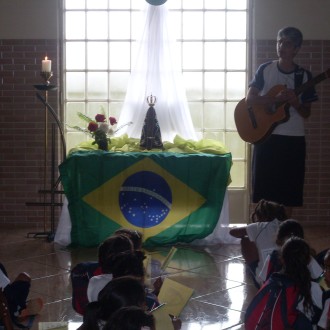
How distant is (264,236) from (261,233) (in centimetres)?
3

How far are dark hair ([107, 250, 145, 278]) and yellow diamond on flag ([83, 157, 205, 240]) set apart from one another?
2.90m

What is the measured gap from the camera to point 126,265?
311 cm

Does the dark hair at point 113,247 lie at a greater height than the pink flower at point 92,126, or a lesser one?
Answer: lesser

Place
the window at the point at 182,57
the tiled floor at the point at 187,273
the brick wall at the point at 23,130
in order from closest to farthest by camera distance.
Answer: the tiled floor at the point at 187,273 < the brick wall at the point at 23,130 < the window at the point at 182,57

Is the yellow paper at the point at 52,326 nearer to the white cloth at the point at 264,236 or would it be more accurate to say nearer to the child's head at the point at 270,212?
the white cloth at the point at 264,236

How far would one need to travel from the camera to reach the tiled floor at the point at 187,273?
4.18 meters

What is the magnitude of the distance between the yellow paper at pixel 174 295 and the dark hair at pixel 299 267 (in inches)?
24.1

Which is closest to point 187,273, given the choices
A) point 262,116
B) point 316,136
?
point 262,116

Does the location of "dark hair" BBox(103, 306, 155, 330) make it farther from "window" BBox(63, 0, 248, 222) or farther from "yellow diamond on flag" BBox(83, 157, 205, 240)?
"window" BBox(63, 0, 248, 222)

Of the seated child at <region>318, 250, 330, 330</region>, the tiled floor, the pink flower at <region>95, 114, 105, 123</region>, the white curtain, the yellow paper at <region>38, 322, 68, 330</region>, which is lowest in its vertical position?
the tiled floor

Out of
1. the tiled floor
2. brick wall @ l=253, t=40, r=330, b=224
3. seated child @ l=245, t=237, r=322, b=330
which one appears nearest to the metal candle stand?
the tiled floor

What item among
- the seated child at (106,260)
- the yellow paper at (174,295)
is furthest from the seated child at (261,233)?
the seated child at (106,260)

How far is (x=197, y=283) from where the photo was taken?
16.3ft

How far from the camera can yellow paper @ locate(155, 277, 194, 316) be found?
3.80 metres
